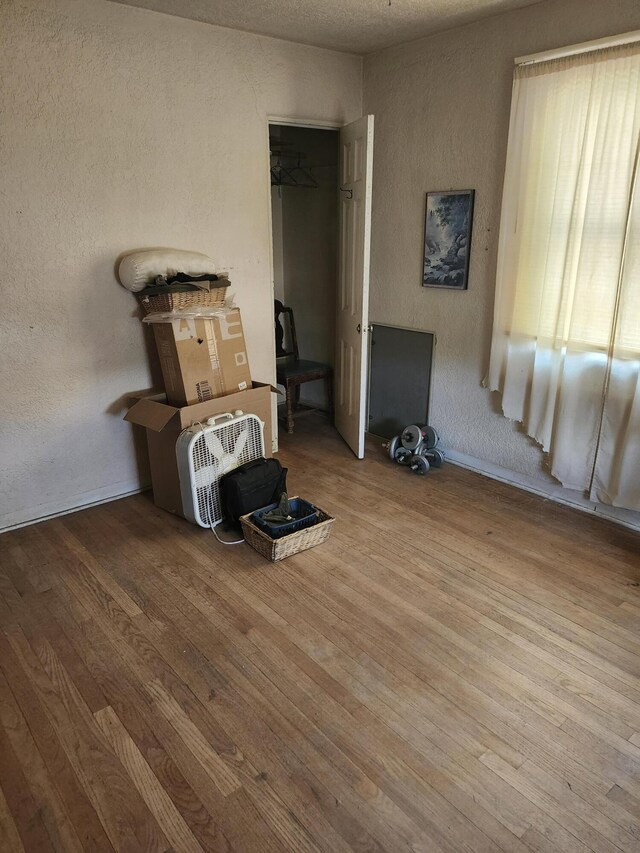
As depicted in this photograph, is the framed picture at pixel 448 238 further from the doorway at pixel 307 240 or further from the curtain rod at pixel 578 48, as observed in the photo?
the doorway at pixel 307 240

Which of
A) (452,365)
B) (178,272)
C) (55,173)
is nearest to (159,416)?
(178,272)

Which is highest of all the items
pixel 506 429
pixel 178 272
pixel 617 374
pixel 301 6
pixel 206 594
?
pixel 301 6

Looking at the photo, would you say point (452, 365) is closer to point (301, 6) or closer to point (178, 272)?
point (178, 272)

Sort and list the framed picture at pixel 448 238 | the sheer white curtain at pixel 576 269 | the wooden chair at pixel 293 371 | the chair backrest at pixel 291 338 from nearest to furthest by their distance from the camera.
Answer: the sheer white curtain at pixel 576 269 < the framed picture at pixel 448 238 < the wooden chair at pixel 293 371 < the chair backrest at pixel 291 338

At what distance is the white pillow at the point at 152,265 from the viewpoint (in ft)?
9.78

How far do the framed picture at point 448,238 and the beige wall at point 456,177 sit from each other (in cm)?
5

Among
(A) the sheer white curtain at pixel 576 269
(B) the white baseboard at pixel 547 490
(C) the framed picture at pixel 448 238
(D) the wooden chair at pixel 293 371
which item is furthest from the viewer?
(D) the wooden chair at pixel 293 371

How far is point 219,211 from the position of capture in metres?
3.45

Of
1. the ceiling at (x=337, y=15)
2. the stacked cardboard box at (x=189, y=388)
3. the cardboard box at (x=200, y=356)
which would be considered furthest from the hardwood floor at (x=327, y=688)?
the ceiling at (x=337, y=15)

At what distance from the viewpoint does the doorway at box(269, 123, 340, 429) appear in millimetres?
4504

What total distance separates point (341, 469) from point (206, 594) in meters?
1.53

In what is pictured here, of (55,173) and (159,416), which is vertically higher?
(55,173)

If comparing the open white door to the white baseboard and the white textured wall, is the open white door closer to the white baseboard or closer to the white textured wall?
the white textured wall

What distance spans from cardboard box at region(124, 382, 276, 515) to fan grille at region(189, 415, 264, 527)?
125 millimetres
